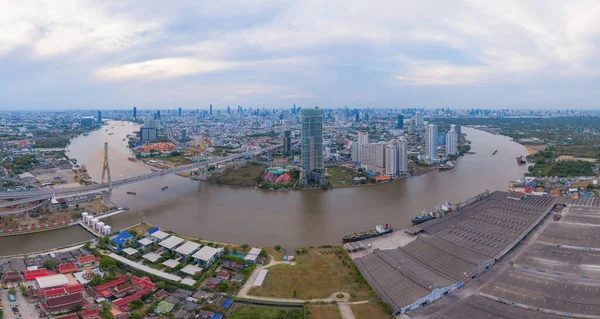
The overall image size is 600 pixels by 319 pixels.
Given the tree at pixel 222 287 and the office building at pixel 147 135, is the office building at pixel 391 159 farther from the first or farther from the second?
the office building at pixel 147 135

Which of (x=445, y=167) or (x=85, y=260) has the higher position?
(x=445, y=167)

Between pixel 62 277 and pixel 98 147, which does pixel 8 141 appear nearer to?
pixel 98 147

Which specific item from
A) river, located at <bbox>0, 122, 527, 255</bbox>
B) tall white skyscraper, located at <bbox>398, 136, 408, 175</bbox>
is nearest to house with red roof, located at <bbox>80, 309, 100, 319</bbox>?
river, located at <bbox>0, 122, 527, 255</bbox>

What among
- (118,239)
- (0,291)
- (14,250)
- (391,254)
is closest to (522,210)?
(391,254)

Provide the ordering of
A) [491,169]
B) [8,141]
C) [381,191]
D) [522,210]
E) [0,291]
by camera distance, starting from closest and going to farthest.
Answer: [0,291] → [522,210] → [381,191] → [491,169] → [8,141]

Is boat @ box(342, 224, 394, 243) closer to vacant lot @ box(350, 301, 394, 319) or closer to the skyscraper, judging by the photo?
vacant lot @ box(350, 301, 394, 319)

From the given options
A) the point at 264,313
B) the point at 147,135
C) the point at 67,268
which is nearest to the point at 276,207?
the point at 67,268

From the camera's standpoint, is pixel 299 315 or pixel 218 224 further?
pixel 218 224

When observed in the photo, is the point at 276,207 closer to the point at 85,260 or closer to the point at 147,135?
the point at 85,260
